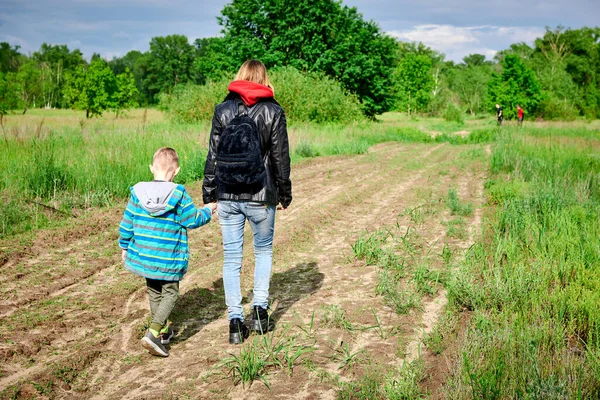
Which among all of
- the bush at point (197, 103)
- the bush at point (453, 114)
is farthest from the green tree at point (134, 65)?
the bush at point (197, 103)

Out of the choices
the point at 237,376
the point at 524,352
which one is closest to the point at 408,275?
the point at 524,352

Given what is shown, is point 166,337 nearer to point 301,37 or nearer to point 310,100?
point 310,100

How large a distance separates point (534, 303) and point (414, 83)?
76.0m

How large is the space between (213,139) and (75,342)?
2176 millimetres

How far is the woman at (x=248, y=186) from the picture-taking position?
4.12 metres

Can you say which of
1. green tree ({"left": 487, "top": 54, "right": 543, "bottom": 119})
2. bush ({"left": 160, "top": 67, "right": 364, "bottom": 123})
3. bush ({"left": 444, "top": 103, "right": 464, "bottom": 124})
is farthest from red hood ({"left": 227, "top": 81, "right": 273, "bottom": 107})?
green tree ({"left": 487, "top": 54, "right": 543, "bottom": 119})

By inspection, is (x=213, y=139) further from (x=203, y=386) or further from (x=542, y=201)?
(x=542, y=201)

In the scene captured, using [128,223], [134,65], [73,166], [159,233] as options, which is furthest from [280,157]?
[134,65]

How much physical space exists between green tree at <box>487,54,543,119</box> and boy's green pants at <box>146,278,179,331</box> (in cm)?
6138

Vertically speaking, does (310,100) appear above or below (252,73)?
above

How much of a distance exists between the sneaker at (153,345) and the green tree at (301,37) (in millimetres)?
36134

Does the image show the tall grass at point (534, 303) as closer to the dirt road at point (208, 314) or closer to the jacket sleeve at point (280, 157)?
the dirt road at point (208, 314)

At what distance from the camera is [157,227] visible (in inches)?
158

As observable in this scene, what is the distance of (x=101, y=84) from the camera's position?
46094 millimetres
